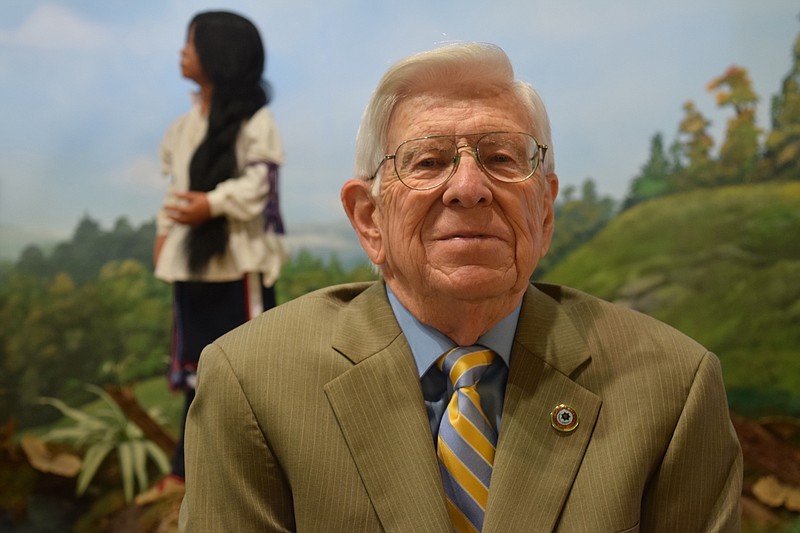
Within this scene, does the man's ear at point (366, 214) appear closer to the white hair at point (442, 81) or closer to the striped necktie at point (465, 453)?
the white hair at point (442, 81)

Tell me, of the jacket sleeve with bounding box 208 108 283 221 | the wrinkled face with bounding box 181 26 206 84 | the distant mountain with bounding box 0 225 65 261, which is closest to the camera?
the jacket sleeve with bounding box 208 108 283 221

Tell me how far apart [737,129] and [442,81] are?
9.55 feet

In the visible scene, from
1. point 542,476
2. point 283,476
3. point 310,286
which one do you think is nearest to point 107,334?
point 310,286

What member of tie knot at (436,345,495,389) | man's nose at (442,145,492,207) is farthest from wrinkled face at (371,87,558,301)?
tie knot at (436,345,495,389)

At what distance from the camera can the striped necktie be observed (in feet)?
3.89

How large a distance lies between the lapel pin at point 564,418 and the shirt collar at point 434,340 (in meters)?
0.12

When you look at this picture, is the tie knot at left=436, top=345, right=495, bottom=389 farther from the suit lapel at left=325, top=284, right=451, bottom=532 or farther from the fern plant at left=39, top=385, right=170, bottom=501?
the fern plant at left=39, top=385, right=170, bottom=501

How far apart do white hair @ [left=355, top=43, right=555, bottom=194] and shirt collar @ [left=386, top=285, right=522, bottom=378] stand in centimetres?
25

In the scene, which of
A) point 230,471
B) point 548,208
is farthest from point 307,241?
point 230,471

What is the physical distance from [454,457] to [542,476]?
14 cm

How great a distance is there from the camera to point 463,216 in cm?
118

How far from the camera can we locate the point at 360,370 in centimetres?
123

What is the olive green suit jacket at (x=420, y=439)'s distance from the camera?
114cm

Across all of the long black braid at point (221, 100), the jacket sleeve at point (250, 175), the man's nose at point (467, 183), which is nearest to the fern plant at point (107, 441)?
the long black braid at point (221, 100)
